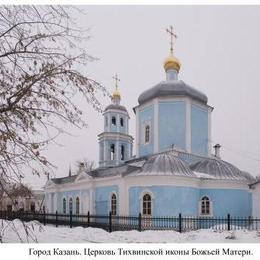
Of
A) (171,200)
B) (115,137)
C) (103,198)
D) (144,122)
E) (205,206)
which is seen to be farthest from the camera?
(115,137)

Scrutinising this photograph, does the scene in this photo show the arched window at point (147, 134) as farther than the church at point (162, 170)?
Yes

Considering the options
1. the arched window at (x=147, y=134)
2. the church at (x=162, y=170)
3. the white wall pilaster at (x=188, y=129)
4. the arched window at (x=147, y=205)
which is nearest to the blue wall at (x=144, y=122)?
Result: the church at (x=162, y=170)

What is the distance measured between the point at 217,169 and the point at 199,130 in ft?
11.4

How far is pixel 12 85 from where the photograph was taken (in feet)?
18.8

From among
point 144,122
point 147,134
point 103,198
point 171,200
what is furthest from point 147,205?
point 144,122

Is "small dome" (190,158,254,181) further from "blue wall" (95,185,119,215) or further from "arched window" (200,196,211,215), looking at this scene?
"blue wall" (95,185,119,215)

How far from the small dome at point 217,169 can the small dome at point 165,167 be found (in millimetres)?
1414

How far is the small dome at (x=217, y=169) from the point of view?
2008 cm

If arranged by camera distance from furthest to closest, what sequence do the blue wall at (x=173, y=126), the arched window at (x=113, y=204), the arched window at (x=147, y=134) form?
the arched window at (x=147, y=134), the blue wall at (x=173, y=126), the arched window at (x=113, y=204)

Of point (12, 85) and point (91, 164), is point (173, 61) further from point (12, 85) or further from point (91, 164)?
point (91, 164)

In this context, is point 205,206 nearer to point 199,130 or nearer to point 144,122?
point 199,130

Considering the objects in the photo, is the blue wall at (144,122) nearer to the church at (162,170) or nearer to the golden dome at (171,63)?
the church at (162,170)

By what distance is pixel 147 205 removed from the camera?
1881 centimetres
